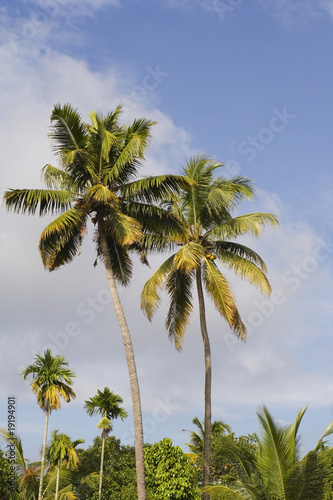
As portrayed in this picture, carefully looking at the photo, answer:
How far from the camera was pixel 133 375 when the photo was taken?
59.2ft

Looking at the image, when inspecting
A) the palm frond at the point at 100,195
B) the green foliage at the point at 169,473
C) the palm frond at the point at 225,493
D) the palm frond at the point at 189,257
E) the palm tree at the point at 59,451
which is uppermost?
the palm frond at the point at 100,195

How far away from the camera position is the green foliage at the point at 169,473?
98.4 feet

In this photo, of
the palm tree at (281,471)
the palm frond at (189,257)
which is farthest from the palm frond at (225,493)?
the palm frond at (189,257)

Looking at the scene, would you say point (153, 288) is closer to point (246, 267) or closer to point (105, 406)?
point (246, 267)

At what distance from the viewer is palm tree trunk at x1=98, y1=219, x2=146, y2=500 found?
54.7 ft

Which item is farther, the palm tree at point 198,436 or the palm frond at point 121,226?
the palm tree at point 198,436

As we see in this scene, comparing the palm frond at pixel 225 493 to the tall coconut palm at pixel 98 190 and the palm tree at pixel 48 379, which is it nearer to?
the tall coconut palm at pixel 98 190

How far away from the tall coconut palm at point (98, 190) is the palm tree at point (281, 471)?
20.0ft

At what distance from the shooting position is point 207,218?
2377cm

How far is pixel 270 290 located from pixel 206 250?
9.93 ft

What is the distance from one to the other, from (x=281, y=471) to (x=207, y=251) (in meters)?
11.1

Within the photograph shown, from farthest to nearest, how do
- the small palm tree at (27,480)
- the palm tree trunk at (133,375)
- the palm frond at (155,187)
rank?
the small palm tree at (27,480) < the palm frond at (155,187) < the palm tree trunk at (133,375)

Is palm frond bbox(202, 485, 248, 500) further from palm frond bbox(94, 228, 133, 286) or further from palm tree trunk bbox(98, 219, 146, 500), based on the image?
palm frond bbox(94, 228, 133, 286)

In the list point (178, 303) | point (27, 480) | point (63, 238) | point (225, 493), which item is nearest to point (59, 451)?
point (27, 480)
